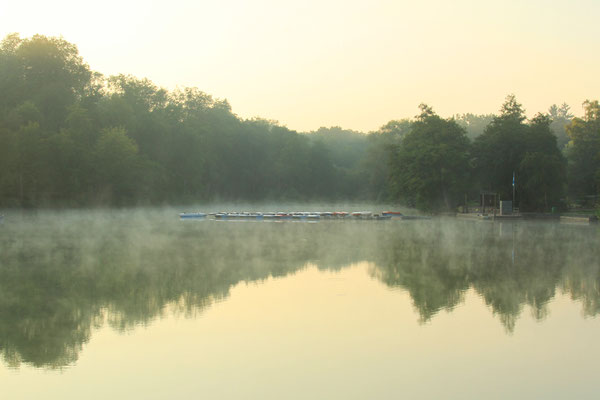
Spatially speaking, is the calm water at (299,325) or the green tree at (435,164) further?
the green tree at (435,164)

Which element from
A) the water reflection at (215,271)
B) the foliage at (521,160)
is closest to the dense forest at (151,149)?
the foliage at (521,160)

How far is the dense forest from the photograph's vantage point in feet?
199

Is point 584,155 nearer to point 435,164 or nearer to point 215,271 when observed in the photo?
point 435,164

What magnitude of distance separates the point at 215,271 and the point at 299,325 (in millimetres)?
7844

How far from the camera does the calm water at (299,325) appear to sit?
9.00 meters

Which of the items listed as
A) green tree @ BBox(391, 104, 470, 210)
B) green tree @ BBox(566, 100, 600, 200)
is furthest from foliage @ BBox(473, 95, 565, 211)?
green tree @ BBox(566, 100, 600, 200)

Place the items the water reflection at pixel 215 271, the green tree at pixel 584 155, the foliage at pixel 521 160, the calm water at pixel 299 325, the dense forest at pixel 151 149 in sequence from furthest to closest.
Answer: the green tree at pixel 584 155 < the dense forest at pixel 151 149 < the foliage at pixel 521 160 < the water reflection at pixel 215 271 < the calm water at pixel 299 325

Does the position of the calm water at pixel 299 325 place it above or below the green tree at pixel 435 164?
below

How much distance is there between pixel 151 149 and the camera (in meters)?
79.3

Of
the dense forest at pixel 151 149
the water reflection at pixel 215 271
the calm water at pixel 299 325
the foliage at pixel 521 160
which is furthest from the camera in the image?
the dense forest at pixel 151 149

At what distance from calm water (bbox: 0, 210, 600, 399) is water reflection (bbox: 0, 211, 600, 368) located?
76 mm

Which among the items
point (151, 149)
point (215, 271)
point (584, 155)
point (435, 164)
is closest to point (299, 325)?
point (215, 271)

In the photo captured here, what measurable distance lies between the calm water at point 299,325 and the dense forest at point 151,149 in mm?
37833

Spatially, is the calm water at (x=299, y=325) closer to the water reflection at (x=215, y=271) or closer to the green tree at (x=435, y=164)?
the water reflection at (x=215, y=271)
